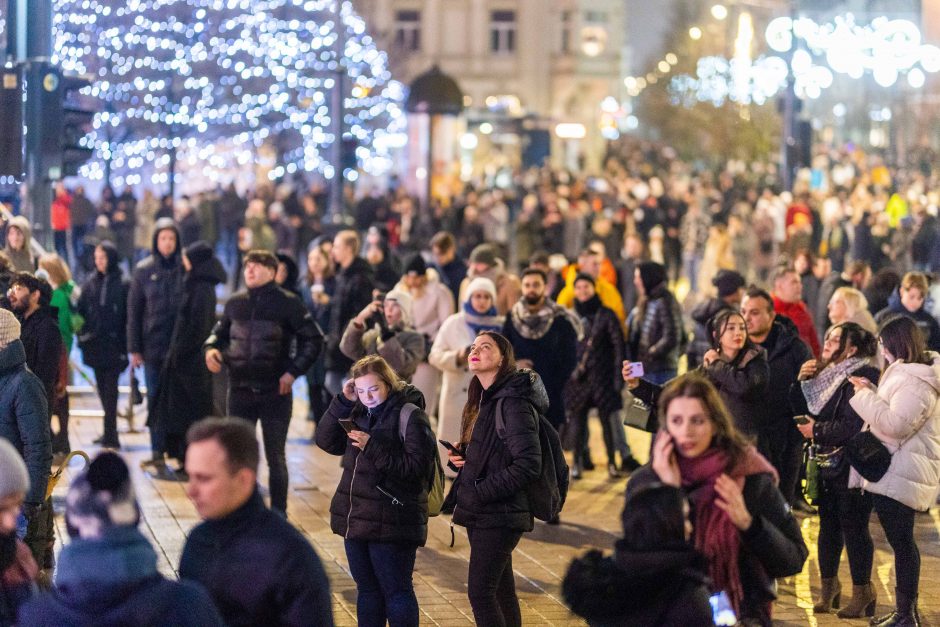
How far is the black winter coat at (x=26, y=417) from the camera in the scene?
778 cm

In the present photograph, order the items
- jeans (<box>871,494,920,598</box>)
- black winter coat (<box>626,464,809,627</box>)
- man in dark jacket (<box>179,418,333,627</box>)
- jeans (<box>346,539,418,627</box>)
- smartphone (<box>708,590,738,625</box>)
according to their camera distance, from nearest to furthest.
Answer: man in dark jacket (<box>179,418,333,627</box>), smartphone (<box>708,590,738,625</box>), black winter coat (<box>626,464,809,627</box>), jeans (<box>346,539,418,627</box>), jeans (<box>871,494,920,598</box>)

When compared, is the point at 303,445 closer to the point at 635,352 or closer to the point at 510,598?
the point at 635,352

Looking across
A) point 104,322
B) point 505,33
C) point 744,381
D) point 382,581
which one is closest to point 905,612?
point 744,381

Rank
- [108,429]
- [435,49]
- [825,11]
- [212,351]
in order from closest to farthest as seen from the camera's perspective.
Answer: [212,351] → [108,429] → [825,11] → [435,49]

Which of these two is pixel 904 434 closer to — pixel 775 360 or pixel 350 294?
pixel 775 360

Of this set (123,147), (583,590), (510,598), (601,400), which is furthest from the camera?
(123,147)

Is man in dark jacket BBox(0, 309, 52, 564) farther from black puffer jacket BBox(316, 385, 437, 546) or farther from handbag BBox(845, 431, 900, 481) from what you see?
handbag BBox(845, 431, 900, 481)

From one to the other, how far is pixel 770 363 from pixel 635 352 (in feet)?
10.6

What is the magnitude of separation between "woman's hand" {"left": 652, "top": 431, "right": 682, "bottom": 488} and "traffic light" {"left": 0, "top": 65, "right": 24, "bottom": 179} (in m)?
8.23

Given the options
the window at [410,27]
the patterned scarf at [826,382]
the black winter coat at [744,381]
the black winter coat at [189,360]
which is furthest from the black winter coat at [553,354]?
the window at [410,27]

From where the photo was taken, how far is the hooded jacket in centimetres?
389

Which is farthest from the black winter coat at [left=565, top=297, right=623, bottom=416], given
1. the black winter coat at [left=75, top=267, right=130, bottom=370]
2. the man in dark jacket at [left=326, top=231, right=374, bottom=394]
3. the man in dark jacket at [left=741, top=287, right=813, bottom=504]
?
the black winter coat at [left=75, top=267, right=130, bottom=370]

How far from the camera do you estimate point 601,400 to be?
12.7 metres

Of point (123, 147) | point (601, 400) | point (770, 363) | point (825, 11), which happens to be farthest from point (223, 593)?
point (825, 11)
